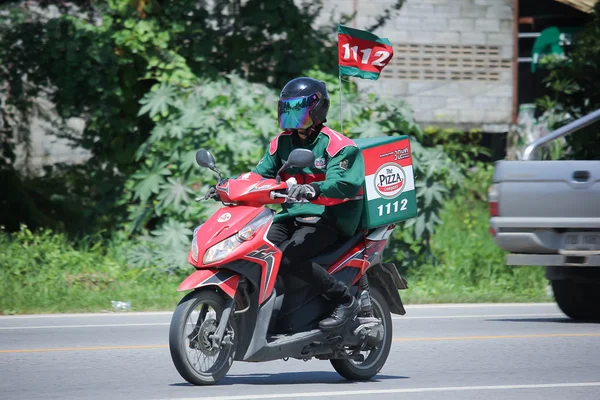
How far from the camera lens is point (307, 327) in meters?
7.36

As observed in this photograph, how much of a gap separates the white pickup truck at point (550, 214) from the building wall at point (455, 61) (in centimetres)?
1028

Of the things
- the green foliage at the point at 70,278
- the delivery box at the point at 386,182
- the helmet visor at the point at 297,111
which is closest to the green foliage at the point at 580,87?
the green foliage at the point at 70,278

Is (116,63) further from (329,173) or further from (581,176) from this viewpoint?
(329,173)

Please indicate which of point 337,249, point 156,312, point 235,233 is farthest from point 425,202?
point 235,233

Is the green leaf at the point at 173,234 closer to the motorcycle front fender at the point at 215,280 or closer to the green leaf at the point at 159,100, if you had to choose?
the green leaf at the point at 159,100

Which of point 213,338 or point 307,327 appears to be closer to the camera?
point 213,338

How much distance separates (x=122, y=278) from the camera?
1368 cm

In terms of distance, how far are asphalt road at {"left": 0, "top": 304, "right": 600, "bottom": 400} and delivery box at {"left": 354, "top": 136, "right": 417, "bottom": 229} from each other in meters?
1.13

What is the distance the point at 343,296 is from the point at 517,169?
3.86 meters

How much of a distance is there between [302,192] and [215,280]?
75cm

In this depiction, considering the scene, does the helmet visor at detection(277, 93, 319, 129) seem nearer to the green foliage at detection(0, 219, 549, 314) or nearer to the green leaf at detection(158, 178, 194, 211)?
the green foliage at detection(0, 219, 549, 314)

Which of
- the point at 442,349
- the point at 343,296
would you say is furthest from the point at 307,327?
the point at 442,349

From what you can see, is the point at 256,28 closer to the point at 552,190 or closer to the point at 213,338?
the point at 552,190

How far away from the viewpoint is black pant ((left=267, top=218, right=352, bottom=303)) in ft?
23.8
